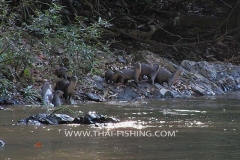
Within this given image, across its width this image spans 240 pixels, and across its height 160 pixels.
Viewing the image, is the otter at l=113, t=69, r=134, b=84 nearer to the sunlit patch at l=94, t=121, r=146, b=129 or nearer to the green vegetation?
the green vegetation

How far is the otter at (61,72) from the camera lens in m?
16.4

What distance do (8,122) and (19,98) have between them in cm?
374

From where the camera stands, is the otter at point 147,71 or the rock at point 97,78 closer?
the rock at point 97,78

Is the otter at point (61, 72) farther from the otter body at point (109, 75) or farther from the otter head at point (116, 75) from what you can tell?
the otter head at point (116, 75)

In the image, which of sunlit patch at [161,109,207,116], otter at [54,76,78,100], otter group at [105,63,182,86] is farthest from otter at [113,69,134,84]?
sunlit patch at [161,109,207,116]

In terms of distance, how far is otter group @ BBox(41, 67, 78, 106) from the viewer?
13859 mm

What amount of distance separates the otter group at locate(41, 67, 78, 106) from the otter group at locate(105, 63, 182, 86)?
1.32 m

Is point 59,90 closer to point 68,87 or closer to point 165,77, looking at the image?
point 68,87

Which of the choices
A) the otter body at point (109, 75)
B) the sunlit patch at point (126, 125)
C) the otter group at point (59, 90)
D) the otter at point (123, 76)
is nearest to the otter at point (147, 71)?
the otter at point (123, 76)

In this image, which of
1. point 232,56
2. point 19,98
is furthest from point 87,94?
point 232,56

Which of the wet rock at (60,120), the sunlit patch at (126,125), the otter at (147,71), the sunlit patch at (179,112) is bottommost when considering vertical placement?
the sunlit patch at (179,112)

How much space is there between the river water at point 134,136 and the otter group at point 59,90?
1.06 m

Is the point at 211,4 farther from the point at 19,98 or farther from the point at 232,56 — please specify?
the point at 19,98

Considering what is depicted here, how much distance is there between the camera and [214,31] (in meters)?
25.1
